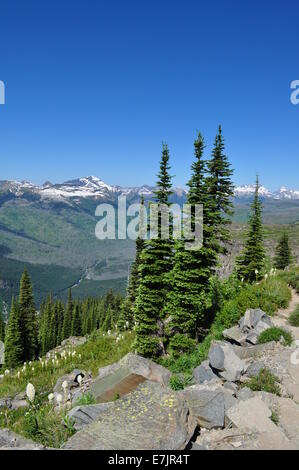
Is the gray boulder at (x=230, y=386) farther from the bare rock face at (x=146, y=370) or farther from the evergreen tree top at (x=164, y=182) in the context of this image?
the evergreen tree top at (x=164, y=182)

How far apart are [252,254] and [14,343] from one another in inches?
1609

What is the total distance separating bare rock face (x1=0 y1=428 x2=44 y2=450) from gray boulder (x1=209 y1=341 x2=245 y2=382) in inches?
231

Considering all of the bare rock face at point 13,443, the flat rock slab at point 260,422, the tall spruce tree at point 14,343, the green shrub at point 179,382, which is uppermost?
the flat rock slab at point 260,422

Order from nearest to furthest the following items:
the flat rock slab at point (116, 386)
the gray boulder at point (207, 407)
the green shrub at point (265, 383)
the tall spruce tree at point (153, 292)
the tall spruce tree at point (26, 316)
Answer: the gray boulder at point (207, 407)
the green shrub at point (265, 383)
the flat rock slab at point (116, 386)
the tall spruce tree at point (153, 292)
the tall spruce tree at point (26, 316)

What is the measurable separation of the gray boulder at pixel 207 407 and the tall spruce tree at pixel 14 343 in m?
48.4

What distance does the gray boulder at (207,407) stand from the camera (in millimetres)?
7566

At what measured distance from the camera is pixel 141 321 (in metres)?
20.0

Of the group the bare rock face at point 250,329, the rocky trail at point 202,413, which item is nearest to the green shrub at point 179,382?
the rocky trail at point 202,413

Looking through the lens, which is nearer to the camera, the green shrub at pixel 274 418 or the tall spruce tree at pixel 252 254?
the green shrub at pixel 274 418

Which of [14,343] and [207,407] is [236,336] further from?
[14,343]

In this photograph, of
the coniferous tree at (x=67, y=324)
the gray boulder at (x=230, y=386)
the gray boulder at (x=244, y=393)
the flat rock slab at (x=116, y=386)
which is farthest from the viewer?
the coniferous tree at (x=67, y=324)

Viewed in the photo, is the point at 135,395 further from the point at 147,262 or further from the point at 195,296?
the point at 147,262

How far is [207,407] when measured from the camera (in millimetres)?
7844

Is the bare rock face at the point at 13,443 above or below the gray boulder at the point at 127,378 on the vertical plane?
above
